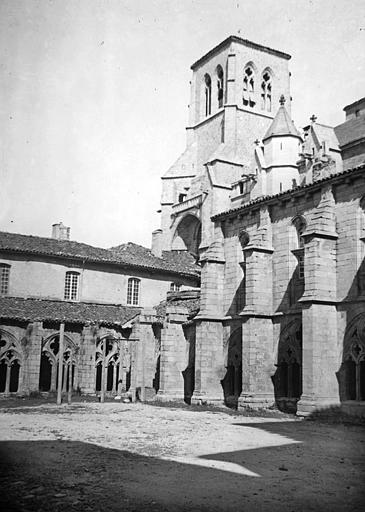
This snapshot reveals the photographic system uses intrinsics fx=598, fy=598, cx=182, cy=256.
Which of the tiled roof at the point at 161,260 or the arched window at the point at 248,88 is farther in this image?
the arched window at the point at 248,88

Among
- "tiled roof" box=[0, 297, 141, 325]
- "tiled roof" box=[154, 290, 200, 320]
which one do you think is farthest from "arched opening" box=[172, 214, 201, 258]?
"tiled roof" box=[0, 297, 141, 325]

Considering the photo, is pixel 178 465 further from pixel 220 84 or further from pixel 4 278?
pixel 220 84

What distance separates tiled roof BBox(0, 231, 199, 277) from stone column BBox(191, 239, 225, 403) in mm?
10696

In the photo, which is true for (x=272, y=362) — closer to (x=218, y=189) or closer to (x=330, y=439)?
(x=330, y=439)

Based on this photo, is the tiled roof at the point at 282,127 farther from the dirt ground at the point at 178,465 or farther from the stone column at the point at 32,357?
the dirt ground at the point at 178,465

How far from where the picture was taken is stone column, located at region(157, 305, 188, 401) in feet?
100.0

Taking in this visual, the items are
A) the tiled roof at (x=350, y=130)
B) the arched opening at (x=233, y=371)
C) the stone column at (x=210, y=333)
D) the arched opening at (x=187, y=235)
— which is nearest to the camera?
the arched opening at (x=233, y=371)

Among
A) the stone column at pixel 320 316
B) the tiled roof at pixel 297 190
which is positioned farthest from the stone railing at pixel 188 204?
the stone column at pixel 320 316

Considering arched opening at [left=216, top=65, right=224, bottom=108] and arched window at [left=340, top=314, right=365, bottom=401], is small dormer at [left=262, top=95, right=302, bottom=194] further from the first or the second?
arched window at [left=340, top=314, right=365, bottom=401]

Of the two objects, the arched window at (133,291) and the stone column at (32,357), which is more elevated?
the arched window at (133,291)

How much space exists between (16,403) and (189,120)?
39.2 m

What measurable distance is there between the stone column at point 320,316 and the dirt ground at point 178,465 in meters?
1.77

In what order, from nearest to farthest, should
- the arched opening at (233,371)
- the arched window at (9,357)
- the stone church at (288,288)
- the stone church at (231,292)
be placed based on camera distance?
the stone church at (288,288), the stone church at (231,292), the arched opening at (233,371), the arched window at (9,357)

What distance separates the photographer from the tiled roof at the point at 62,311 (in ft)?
107
